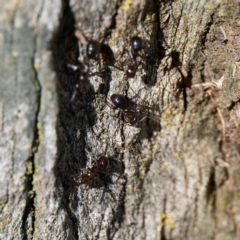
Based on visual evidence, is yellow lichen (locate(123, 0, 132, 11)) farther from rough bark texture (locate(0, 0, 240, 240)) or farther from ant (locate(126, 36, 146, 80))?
ant (locate(126, 36, 146, 80))

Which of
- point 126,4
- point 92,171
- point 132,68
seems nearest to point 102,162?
point 92,171

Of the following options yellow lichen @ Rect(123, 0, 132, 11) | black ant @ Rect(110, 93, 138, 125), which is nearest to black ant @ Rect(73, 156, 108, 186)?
black ant @ Rect(110, 93, 138, 125)

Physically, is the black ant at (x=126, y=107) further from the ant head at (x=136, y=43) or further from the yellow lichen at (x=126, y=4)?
the yellow lichen at (x=126, y=4)

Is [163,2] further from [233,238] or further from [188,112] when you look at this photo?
[233,238]

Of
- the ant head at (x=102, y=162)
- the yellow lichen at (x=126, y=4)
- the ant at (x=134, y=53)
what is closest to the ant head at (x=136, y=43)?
the ant at (x=134, y=53)

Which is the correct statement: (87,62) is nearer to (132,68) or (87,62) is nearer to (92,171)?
(132,68)
